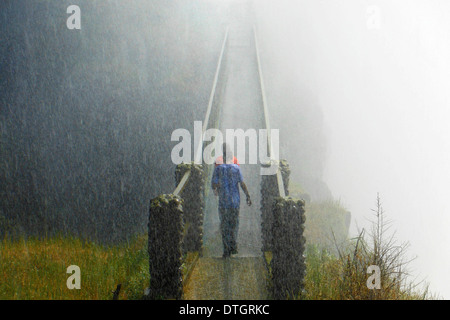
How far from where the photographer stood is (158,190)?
1357 centimetres

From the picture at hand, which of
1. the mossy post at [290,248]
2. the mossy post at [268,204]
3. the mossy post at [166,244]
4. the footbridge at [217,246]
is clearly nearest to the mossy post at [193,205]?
the footbridge at [217,246]

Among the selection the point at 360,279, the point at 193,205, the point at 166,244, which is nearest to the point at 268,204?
the point at 193,205

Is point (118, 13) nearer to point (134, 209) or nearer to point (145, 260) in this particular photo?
point (134, 209)

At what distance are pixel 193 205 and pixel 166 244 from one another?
1.80 m

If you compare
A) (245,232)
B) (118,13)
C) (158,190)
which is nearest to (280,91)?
(118,13)

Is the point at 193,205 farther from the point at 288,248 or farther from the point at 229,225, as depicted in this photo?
the point at 288,248

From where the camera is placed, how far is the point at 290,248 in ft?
19.3

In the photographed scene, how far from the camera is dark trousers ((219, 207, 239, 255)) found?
23.8 feet

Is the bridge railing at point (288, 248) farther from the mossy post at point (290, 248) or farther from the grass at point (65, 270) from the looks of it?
the grass at point (65, 270)

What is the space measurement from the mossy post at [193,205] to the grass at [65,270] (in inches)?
38.2

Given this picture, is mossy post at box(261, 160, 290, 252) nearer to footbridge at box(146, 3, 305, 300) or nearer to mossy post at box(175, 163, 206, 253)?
footbridge at box(146, 3, 305, 300)

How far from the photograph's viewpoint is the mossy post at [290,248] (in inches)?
230

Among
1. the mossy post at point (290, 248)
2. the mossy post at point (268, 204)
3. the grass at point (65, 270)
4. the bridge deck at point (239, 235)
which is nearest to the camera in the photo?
the mossy post at point (290, 248)

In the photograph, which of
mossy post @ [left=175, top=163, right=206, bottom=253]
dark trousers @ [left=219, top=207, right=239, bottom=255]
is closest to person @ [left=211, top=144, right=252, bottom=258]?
dark trousers @ [left=219, top=207, right=239, bottom=255]
